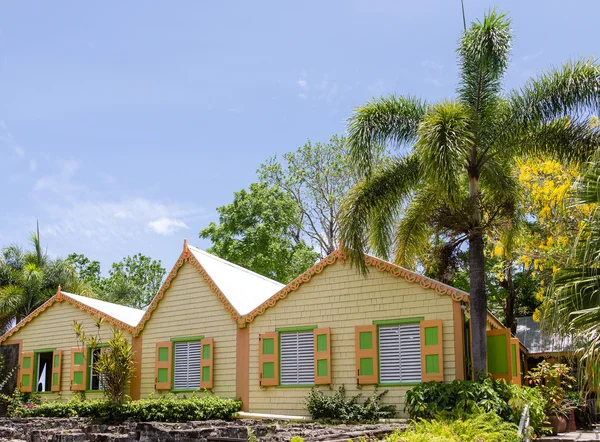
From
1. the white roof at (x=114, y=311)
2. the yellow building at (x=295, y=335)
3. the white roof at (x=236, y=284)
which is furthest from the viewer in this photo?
the white roof at (x=114, y=311)

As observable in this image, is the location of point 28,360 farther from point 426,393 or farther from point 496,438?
point 496,438

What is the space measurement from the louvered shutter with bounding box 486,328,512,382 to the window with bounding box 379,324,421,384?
1.58m

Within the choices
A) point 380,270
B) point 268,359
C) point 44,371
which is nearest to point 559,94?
point 380,270

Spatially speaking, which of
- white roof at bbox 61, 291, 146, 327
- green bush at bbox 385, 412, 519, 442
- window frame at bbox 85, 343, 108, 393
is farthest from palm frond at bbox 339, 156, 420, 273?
window frame at bbox 85, 343, 108, 393

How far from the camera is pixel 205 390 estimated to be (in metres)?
19.0

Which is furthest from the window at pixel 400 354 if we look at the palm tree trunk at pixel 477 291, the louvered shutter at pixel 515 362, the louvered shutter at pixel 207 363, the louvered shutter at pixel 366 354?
the louvered shutter at pixel 207 363

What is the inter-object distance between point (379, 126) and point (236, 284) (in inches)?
302

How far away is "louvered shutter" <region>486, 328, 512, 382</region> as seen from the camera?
606 inches

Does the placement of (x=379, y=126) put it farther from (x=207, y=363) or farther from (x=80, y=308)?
(x=80, y=308)

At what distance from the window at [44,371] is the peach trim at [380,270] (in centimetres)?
836

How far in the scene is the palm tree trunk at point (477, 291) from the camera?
1475 centimetres

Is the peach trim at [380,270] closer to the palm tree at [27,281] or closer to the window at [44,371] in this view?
the window at [44,371]

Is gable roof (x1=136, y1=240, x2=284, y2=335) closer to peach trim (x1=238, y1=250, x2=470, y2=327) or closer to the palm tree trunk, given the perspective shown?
peach trim (x1=238, y1=250, x2=470, y2=327)

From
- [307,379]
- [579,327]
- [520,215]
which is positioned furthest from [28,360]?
[579,327]
